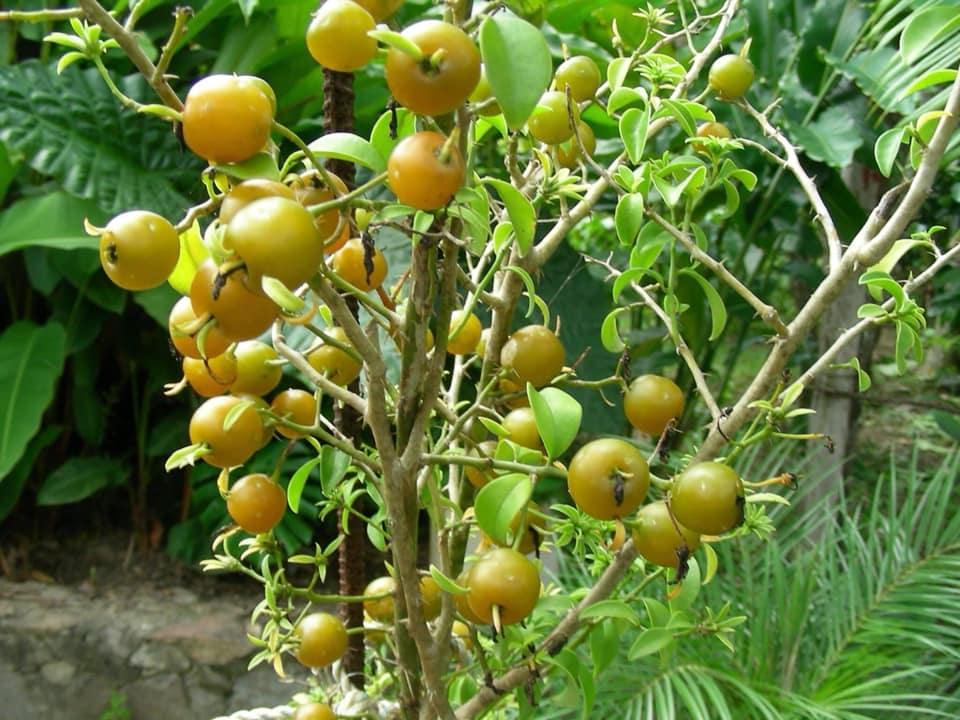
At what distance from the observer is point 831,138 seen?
108 cm

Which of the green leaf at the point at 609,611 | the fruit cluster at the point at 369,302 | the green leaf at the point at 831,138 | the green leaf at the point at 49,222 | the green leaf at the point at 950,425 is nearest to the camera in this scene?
the fruit cluster at the point at 369,302

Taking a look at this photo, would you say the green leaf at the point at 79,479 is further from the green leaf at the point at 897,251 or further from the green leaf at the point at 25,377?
the green leaf at the point at 897,251

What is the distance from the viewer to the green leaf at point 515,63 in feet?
0.80

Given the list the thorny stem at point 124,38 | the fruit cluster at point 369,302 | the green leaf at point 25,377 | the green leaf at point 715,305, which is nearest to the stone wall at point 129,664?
the green leaf at point 25,377

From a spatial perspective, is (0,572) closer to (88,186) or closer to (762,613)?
(88,186)

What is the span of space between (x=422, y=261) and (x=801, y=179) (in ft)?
0.66

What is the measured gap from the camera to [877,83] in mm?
1003

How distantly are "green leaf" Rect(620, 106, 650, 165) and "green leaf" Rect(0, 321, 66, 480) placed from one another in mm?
1275

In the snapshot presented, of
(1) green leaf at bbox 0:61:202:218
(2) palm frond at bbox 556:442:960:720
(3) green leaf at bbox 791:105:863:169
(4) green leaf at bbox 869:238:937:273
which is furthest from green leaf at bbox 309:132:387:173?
(1) green leaf at bbox 0:61:202:218

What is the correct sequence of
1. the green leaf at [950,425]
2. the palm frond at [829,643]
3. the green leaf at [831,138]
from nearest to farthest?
the palm frond at [829,643], the green leaf at [831,138], the green leaf at [950,425]

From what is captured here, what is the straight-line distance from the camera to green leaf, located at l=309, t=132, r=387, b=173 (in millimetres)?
276

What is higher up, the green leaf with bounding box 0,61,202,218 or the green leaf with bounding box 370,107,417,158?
the green leaf with bounding box 0,61,202,218

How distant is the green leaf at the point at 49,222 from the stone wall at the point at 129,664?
610mm

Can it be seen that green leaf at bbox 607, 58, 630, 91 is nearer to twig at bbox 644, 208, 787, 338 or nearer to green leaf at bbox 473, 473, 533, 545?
twig at bbox 644, 208, 787, 338
